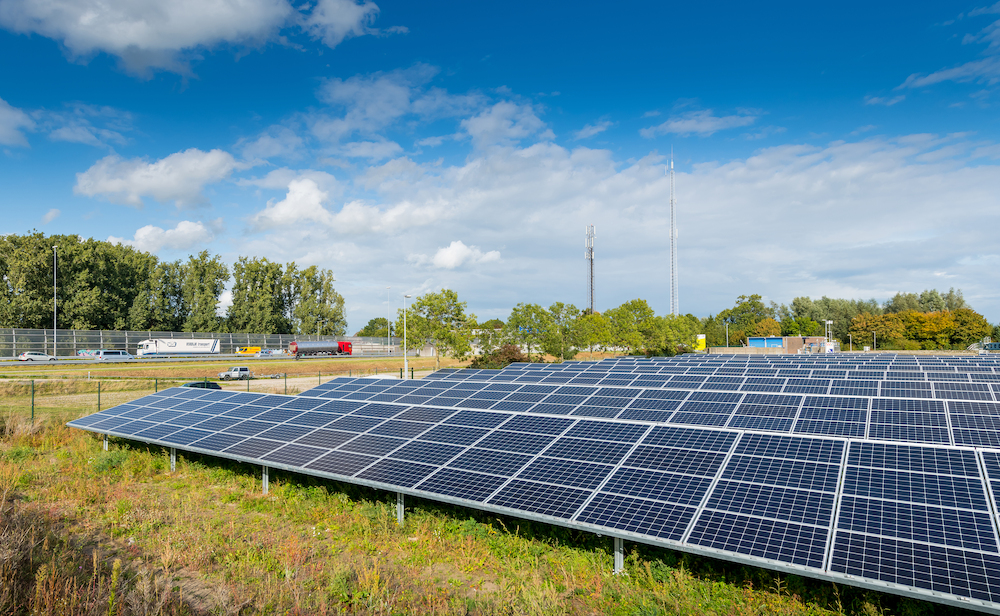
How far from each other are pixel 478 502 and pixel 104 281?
10108 cm

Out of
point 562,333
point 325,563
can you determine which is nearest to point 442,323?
point 562,333

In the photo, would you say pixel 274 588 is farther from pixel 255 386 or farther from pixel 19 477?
pixel 255 386

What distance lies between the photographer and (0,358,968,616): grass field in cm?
731

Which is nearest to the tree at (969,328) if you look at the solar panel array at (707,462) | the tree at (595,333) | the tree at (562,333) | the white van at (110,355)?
the tree at (595,333)

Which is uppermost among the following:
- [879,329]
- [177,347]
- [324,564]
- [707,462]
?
[707,462]

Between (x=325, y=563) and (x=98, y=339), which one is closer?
(x=325, y=563)

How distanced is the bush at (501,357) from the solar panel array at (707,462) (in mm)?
40869

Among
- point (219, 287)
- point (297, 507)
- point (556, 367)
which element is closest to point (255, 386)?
point (556, 367)

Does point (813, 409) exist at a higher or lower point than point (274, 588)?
higher

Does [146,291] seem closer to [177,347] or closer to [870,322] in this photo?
[177,347]

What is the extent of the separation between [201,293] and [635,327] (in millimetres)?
83173

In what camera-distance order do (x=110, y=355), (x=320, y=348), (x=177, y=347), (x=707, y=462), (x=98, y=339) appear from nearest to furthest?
1. (x=707, y=462)
2. (x=110, y=355)
3. (x=98, y=339)
4. (x=177, y=347)
5. (x=320, y=348)

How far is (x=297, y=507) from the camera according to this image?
1188cm

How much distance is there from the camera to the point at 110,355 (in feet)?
241
